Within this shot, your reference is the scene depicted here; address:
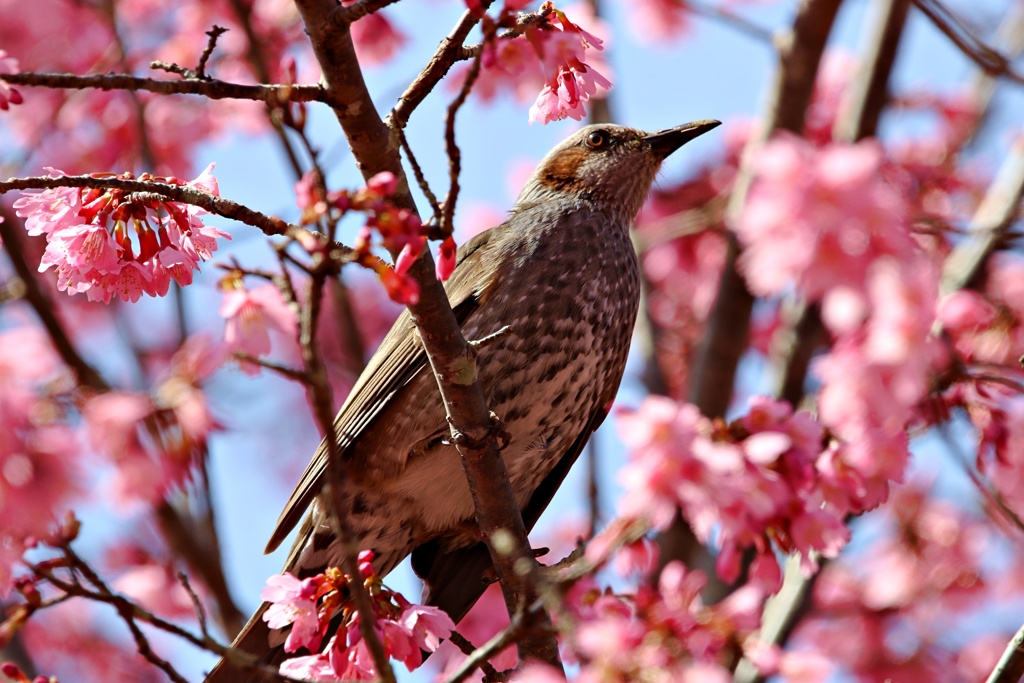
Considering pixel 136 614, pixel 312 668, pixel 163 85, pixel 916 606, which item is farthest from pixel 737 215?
pixel 136 614

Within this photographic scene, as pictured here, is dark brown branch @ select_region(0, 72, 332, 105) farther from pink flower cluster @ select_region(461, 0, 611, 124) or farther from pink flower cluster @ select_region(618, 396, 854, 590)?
pink flower cluster @ select_region(618, 396, 854, 590)

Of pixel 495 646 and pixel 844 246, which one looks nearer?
pixel 844 246

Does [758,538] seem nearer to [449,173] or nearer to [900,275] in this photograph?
[900,275]

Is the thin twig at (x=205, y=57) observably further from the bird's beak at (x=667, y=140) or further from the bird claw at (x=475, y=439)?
the bird's beak at (x=667, y=140)

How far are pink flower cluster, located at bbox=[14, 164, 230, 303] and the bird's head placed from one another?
5.66ft

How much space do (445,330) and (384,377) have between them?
975 millimetres

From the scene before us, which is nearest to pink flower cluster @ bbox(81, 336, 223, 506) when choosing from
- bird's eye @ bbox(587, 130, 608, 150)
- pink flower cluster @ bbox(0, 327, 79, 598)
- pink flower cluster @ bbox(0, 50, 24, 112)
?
pink flower cluster @ bbox(0, 327, 79, 598)

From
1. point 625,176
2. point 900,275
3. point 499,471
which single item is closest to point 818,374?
point 900,275

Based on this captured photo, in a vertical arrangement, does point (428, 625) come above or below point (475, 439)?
below

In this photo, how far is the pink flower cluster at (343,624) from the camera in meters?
2.23

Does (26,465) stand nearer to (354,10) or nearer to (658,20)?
(354,10)

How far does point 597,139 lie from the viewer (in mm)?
4027

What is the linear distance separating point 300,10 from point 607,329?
5.30ft

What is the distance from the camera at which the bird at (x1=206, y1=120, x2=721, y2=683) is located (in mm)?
3051
